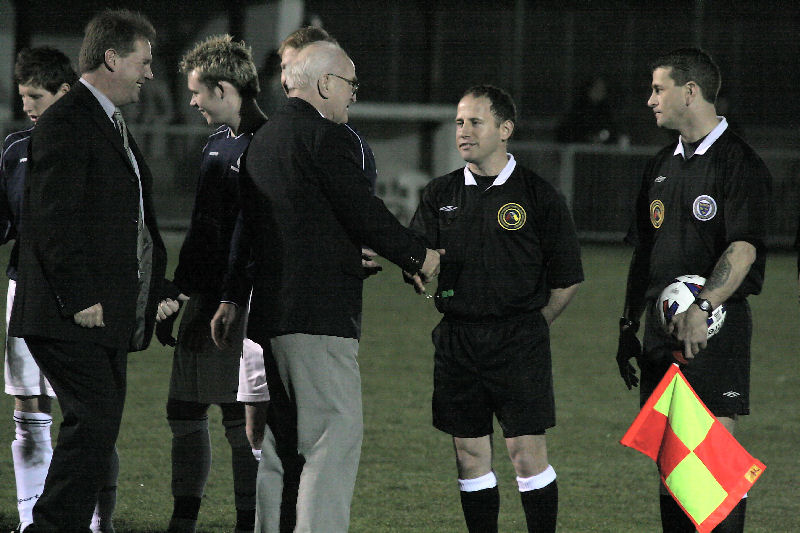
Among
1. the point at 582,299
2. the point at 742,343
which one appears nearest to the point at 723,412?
the point at 742,343

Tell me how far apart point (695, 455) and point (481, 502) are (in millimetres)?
819

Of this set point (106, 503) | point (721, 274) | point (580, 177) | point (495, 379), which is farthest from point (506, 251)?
point (580, 177)

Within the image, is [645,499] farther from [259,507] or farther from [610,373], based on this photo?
[610,373]

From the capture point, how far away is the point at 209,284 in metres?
4.71

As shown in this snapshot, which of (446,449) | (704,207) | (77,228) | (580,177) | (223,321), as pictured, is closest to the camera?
(77,228)

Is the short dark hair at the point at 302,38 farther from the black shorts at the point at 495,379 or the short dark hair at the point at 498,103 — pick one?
the black shorts at the point at 495,379

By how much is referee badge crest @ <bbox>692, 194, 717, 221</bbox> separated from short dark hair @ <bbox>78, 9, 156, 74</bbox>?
2083 mm

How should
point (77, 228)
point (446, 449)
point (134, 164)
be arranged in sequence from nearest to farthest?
point (77, 228), point (134, 164), point (446, 449)

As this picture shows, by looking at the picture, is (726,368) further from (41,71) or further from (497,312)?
(41,71)

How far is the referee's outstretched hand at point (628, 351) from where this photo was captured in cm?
461

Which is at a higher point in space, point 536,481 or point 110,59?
point 110,59

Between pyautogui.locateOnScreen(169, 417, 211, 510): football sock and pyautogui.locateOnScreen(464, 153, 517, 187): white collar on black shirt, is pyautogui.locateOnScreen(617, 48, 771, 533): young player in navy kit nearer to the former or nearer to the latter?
pyautogui.locateOnScreen(464, 153, 517, 187): white collar on black shirt

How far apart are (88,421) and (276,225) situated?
2.91 feet

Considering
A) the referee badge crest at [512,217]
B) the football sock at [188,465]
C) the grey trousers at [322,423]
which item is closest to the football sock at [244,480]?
the football sock at [188,465]
